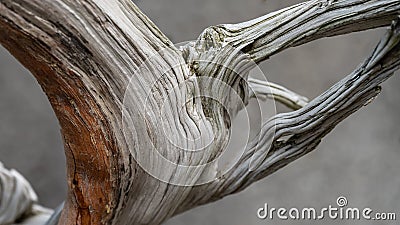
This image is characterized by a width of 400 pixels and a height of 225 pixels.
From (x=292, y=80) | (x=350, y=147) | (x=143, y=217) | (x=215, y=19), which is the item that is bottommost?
(x=143, y=217)

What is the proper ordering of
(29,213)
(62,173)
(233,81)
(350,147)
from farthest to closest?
(62,173) < (350,147) < (29,213) < (233,81)

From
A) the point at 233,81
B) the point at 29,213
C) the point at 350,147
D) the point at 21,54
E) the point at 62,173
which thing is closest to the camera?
the point at 21,54

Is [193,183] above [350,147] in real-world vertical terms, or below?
below

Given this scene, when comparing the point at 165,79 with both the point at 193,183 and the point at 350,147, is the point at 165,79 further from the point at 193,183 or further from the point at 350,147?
the point at 350,147

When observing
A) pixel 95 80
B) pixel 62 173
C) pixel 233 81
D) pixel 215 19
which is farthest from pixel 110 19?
pixel 62 173

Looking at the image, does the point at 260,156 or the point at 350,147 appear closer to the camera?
the point at 260,156

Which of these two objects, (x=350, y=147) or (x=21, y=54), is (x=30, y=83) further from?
(x=21, y=54)
